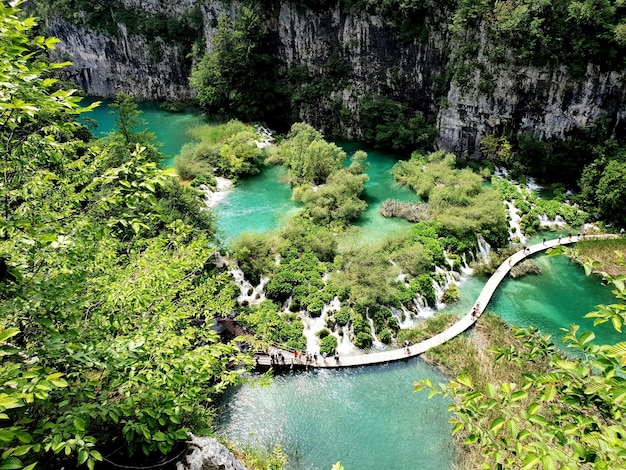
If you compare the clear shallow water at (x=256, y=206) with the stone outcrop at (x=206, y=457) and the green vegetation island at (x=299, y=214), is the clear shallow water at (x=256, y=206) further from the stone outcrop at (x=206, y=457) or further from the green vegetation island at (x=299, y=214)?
the stone outcrop at (x=206, y=457)

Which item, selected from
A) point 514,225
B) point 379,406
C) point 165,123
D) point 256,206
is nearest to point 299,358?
point 379,406

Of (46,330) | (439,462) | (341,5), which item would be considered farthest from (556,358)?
Result: (341,5)

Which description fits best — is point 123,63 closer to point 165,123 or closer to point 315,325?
point 165,123

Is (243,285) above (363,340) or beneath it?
above

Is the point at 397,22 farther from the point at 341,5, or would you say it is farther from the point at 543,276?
the point at 543,276

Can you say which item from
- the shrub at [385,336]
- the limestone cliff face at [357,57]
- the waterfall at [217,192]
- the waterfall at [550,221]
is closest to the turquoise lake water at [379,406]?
the shrub at [385,336]

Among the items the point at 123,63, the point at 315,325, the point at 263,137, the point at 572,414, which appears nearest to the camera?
the point at 572,414

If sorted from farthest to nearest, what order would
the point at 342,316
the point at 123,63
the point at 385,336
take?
the point at 123,63, the point at 342,316, the point at 385,336

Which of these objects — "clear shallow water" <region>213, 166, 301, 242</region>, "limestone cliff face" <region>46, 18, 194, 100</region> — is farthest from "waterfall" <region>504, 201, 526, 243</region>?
"limestone cliff face" <region>46, 18, 194, 100</region>
